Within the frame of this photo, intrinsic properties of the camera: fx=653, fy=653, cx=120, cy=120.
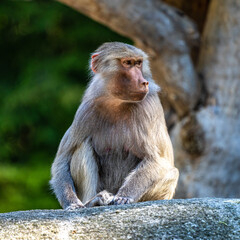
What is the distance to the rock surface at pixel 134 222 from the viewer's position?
521cm

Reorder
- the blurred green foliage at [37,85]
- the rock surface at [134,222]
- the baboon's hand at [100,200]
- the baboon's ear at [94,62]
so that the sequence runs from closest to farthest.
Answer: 1. the rock surface at [134,222]
2. the baboon's hand at [100,200]
3. the baboon's ear at [94,62]
4. the blurred green foliage at [37,85]

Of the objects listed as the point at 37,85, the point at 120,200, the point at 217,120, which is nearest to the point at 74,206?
the point at 120,200

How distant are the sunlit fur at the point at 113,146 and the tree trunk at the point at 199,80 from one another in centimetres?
319

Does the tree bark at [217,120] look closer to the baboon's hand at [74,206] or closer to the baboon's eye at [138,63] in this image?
the baboon's eye at [138,63]

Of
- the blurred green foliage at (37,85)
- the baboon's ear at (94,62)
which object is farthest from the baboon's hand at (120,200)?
the blurred green foliage at (37,85)

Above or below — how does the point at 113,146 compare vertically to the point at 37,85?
above

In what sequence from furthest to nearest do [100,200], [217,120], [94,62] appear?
[217,120] → [94,62] → [100,200]

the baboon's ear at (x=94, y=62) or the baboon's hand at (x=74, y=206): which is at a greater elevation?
the baboon's ear at (x=94, y=62)

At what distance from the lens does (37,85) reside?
47.9 ft

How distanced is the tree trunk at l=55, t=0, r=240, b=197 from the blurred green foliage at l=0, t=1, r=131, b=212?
377 cm

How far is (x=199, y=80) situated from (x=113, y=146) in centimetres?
416

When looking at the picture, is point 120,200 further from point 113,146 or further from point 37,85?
point 37,85

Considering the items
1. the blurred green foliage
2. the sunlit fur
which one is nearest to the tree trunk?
the sunlit fur

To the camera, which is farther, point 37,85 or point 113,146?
point 37,85
